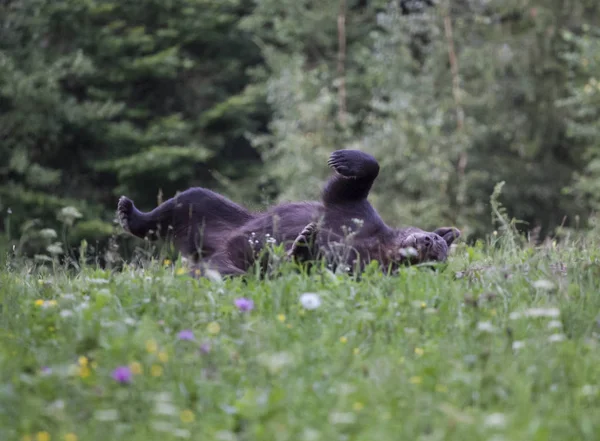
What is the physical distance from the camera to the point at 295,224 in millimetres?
5688

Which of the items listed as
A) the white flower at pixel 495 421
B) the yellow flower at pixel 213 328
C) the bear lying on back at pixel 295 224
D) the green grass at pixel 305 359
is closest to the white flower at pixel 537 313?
the green grass at pixel 305 359

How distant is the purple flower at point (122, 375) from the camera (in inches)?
112

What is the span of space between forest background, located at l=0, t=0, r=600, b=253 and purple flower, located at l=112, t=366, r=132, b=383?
17.8 meters

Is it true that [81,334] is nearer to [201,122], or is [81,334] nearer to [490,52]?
[490,52]

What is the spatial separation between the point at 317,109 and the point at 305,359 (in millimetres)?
19477

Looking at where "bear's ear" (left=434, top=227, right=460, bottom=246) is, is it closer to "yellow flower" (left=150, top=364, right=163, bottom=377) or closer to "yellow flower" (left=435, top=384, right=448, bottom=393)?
"yellow flower" (left=435, top=384, right=448, bottom=393)

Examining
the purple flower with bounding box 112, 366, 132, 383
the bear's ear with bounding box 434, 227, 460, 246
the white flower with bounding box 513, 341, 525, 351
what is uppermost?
the purple flower with bounding box 112, 366, 132, 383

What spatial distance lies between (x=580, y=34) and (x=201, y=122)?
10.5m

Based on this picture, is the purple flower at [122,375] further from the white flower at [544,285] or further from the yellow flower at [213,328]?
the white flower at [544,285]

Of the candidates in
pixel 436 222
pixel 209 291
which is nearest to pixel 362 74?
pixel 436 222

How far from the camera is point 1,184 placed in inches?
900

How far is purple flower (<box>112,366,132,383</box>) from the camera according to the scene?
2850 mm

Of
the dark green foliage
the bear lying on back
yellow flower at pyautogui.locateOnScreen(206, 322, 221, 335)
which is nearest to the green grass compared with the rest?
yellow flower at pyautogui.locateOnScreen(206, 322, 221, 335)

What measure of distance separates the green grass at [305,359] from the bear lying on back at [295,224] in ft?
3.84
